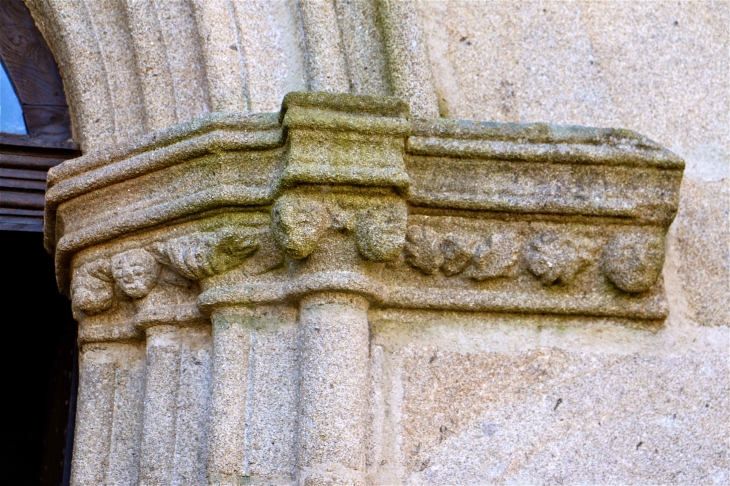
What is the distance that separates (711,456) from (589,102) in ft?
2.24

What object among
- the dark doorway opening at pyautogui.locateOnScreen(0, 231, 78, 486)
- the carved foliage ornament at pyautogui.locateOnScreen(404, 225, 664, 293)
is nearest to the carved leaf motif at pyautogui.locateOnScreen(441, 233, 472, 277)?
the carved foliage ornament at pyautogui.locateOnScreen(404, 225, 664, 293)

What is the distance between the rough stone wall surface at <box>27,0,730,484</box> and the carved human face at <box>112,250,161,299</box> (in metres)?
0.03

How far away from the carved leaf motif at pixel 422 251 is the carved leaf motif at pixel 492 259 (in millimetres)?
61

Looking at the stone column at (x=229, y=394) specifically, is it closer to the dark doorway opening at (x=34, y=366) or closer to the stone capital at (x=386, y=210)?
the stone capital at (x=386, y=210)

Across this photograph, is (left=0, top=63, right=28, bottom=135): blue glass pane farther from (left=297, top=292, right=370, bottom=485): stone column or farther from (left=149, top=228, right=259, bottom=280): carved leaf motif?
(left=297, top=292, right=370, bottom=485): stone column

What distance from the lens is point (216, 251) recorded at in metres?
1.56

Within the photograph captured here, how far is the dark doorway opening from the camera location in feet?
7.00

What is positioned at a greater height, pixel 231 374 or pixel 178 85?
pixel 178 85

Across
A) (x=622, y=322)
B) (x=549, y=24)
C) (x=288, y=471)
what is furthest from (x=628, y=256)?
(x=288, y=471)

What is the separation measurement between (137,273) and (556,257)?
71cm

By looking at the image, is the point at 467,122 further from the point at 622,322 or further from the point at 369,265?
the point at 622,322

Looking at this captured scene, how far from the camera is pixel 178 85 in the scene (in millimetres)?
1771

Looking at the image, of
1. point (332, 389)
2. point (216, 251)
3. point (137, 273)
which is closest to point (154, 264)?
point (137, 273)

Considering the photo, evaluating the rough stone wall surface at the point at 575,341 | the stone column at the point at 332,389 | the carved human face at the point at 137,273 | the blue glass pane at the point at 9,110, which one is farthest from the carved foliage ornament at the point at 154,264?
the blue glass pane at the point at 9,110
